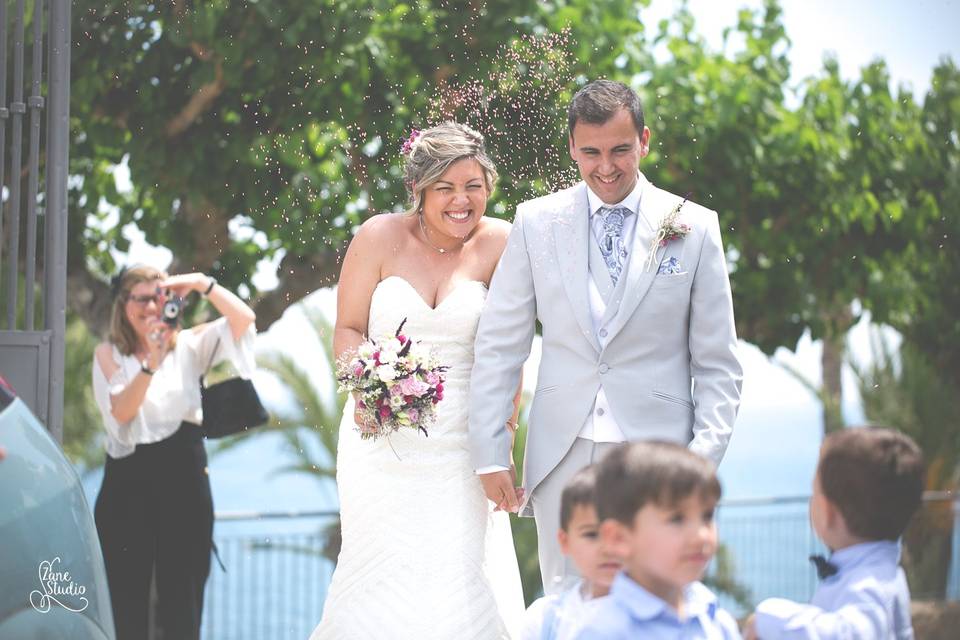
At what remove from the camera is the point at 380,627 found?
4047 mm

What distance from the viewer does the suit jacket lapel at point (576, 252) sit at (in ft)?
11.9

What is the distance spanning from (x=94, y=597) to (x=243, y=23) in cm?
407

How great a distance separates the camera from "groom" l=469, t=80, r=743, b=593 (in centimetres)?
357

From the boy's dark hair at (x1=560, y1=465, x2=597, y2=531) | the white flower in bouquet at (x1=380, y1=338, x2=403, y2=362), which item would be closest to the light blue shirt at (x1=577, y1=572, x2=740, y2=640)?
the boy's dark hair at (x1=560, y1=465, x2=597, y2=531)

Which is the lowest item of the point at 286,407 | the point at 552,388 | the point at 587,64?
the point at 286,407

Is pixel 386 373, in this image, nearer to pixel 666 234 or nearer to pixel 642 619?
pixel 666 234

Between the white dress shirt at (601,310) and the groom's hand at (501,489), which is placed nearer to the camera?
the white dress shirt at (601,310)

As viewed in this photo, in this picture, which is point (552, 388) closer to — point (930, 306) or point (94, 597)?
point (94, 597)

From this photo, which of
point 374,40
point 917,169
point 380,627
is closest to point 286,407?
point 374,40

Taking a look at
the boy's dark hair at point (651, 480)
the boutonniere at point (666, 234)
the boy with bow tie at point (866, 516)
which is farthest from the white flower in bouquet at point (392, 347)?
→ the boy with bow tie at point (866, 516)

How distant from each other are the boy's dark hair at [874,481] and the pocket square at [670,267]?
3.49ft

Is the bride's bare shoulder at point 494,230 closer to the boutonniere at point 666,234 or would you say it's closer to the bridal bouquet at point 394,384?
the bridal bouquet at point 394,384

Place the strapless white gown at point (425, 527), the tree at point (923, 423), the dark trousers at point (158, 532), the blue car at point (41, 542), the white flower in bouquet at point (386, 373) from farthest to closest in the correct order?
1. the tree at point (923, 423)
2. the dark trousers at point (158, 532)
3. the strapless white gown at point (425, 527)
4. the white flower in bouquet at point (386, 373)
5. the blue car at point (41, 542)

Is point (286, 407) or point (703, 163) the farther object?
point (286, 407)
